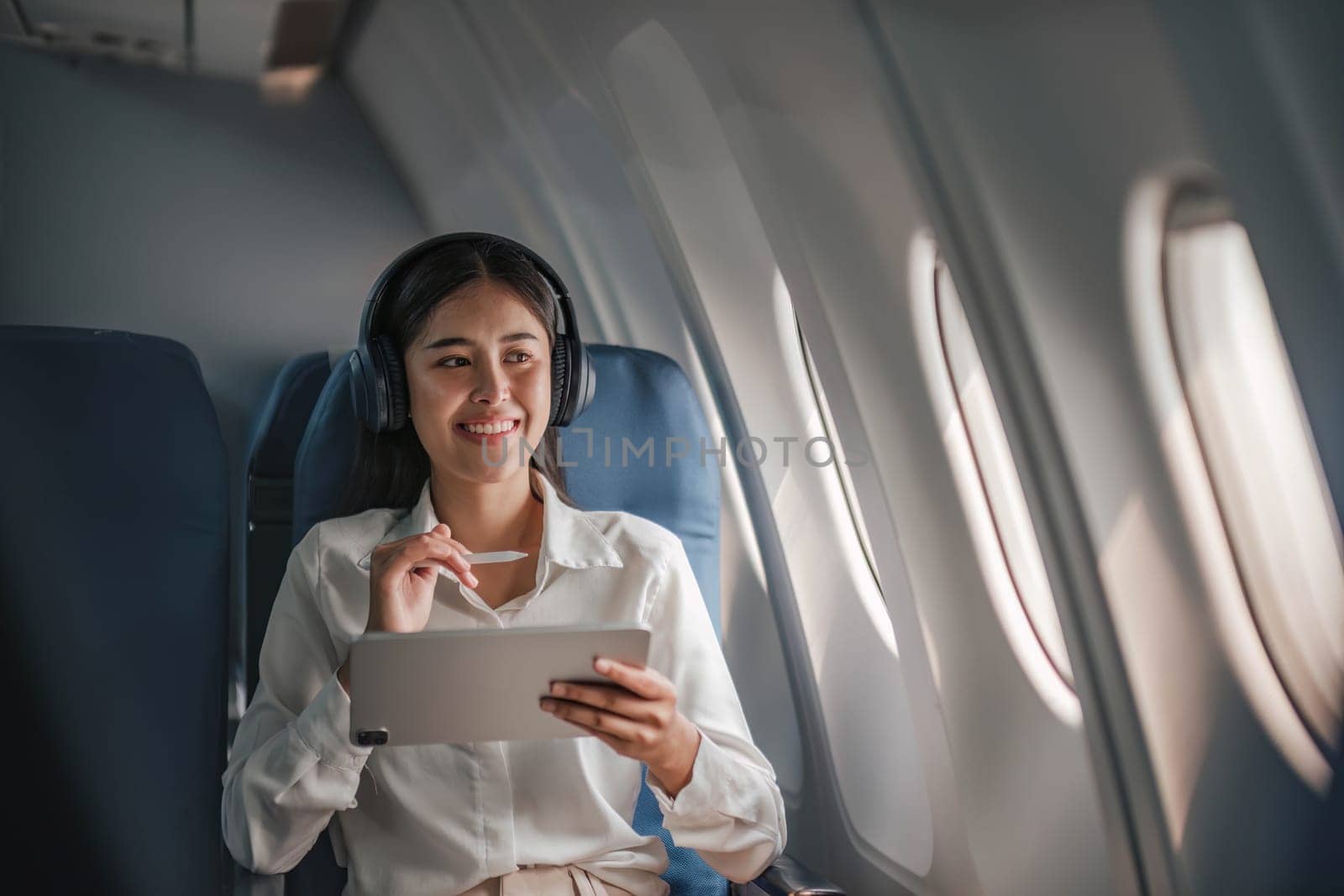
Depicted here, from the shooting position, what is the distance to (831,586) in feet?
8.09

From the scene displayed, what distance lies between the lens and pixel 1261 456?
1382mm

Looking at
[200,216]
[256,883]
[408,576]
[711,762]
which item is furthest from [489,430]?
[200,216]

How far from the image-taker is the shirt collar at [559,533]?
183 centimetres

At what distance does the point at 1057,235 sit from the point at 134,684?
161cm

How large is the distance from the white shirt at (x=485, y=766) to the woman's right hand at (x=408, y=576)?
0.12 m

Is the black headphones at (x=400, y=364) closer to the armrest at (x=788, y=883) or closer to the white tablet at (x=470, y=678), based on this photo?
the white tablet at (x=470, y=678)

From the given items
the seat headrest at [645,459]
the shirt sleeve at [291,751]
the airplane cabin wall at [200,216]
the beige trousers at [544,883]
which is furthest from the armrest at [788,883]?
the airplane cabin wall at [200,216]

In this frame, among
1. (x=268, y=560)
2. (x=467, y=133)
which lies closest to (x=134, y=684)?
(x=268, y=560)

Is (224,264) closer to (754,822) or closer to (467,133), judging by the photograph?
(467,133)

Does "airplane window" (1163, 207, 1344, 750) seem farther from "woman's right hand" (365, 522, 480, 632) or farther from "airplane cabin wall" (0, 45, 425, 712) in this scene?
"airplane cabin wall" (0, 45, 425, 712)

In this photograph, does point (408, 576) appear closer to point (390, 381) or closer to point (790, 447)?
point (390, 381)

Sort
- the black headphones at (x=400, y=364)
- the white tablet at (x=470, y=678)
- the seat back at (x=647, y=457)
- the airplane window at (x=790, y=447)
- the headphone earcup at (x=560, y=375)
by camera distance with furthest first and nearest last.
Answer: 1. the airplane window at (x=790, y=447)
2. the seat back at (x=647, y=457)
3. the headphone earcup at (x=560, y=375)
4. the black headphones at (x=400, y=364)
5. the white tablet at (x=470, y=678)

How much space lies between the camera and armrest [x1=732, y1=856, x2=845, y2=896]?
63.3 inches

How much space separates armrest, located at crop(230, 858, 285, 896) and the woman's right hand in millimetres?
428
